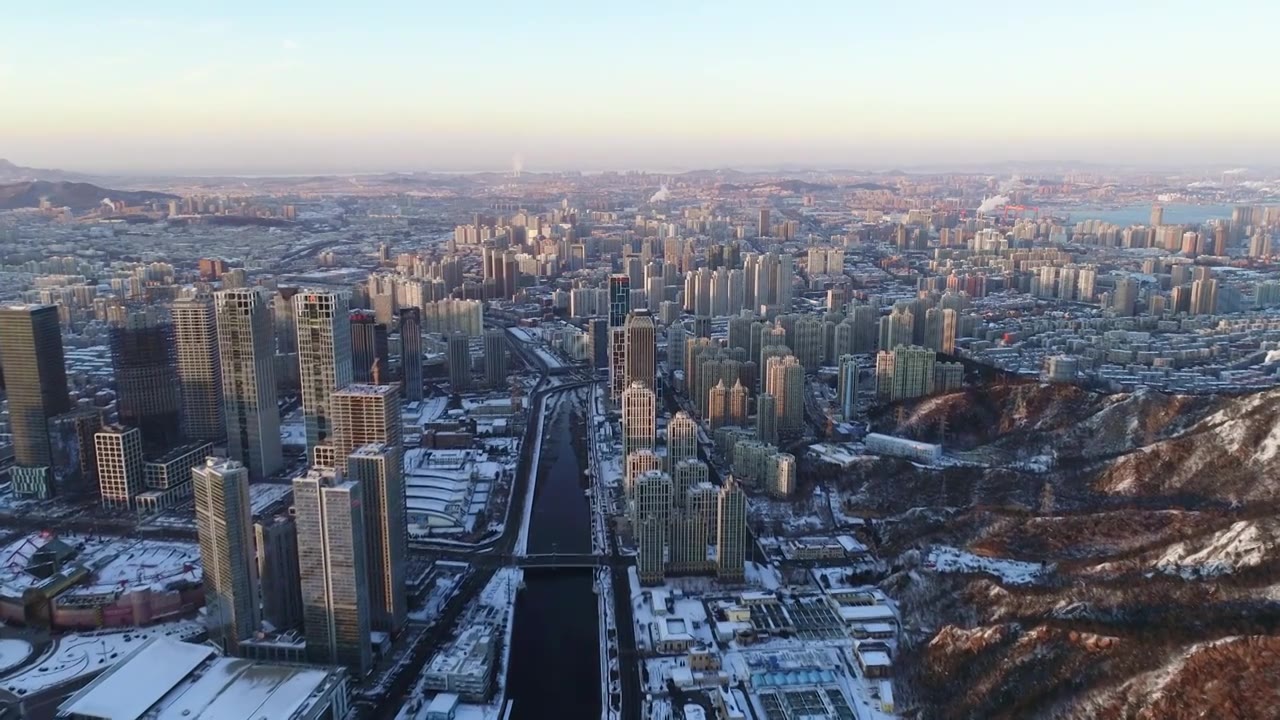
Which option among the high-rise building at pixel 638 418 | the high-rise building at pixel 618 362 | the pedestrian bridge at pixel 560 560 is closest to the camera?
the pedestrian bridge at pixel 560 560

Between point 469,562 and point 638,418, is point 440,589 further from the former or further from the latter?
point 638,418

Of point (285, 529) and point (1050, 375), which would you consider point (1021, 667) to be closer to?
point (285, 529)

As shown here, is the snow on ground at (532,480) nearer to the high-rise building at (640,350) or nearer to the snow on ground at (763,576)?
the high-rise building at (640,350)

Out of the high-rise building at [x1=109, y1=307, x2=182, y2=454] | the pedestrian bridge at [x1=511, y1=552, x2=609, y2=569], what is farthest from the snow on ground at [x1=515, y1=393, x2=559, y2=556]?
the high-rise building at [x1=109, y1=307, x2=182, y2=454]

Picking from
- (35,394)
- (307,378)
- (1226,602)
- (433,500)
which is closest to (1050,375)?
(1226,602)

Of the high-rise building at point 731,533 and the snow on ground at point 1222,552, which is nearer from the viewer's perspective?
the snow on ground at point 1222,552

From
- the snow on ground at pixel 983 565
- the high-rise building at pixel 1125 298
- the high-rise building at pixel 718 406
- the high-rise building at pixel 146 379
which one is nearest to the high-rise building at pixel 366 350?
the high-rise building at pixel 146 379

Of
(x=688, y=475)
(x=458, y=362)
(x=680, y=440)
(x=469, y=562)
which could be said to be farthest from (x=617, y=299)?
(x=469, y=562)
